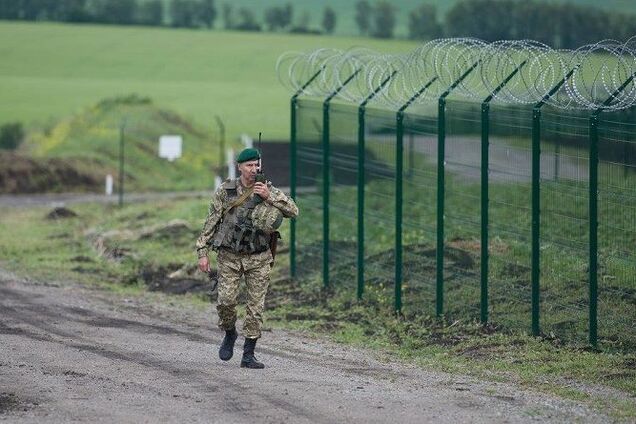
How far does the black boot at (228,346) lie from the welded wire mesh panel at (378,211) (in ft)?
13.9

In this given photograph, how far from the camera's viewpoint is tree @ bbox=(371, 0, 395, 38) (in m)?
94.2

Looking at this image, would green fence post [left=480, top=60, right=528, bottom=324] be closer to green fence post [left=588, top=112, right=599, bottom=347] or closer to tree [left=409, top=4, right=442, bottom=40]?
green fence post [left=588, top=112, right=599, bottom=347]

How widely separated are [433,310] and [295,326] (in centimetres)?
142

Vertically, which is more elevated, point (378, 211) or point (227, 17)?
point (227, 17)

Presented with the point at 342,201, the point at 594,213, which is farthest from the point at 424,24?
the point at 594,213

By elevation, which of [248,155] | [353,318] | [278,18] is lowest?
[353,318]

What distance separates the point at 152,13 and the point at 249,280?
81.5 meters

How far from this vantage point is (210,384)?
1266 centimetres

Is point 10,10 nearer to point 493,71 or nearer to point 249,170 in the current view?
point 493,71

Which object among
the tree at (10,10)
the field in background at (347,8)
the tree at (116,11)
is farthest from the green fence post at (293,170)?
the tree at (116,11)

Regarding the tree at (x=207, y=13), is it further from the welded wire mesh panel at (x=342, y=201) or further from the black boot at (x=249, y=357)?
the black boot at (x=249, y=357)

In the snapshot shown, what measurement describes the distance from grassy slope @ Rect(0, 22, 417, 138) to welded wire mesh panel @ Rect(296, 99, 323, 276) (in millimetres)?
39688

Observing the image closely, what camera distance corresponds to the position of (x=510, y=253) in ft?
59.9

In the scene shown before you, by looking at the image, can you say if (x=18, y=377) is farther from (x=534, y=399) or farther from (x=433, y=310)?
(x=433, y=310)
